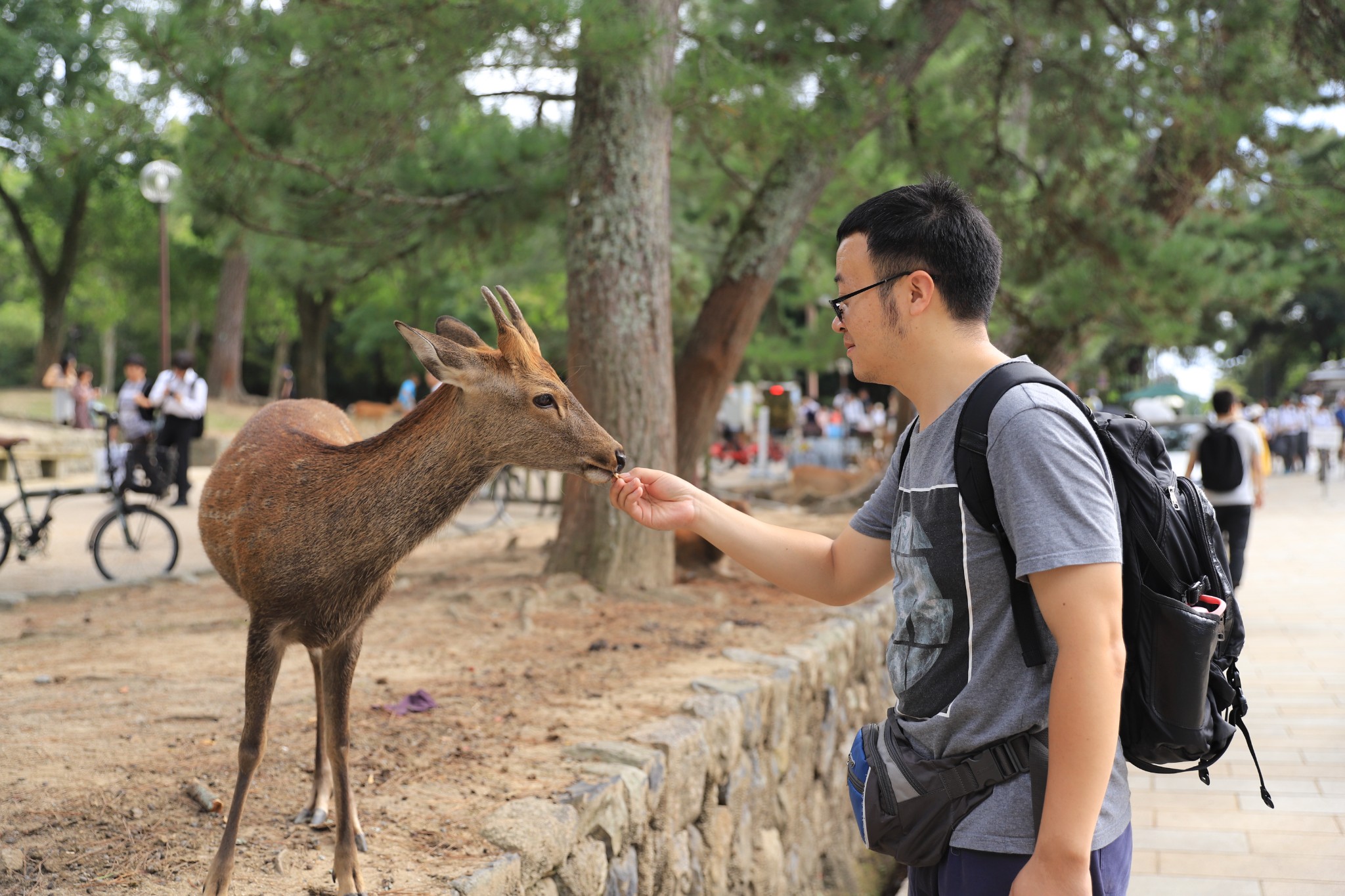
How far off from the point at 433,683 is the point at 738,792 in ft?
4.69

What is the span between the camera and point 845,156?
806cm

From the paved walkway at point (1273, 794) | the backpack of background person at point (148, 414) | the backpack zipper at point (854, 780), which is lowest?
the paved walkway at point (1273, 794)

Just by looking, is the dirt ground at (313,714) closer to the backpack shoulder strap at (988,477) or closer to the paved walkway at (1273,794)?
the backpack shoulder strap at (988,477)

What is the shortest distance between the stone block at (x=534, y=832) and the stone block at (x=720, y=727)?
1.07 meters

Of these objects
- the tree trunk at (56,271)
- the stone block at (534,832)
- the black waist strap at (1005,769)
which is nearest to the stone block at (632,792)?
the stone block at (534,832)

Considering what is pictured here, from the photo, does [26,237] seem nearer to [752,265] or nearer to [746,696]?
[752,265]

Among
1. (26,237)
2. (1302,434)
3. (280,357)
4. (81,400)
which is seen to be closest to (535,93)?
(81,400)

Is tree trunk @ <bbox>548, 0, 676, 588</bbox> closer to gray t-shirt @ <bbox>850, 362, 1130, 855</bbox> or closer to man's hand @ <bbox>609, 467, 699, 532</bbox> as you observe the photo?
man's hand @ <bbox>609, 467, 699, 532</bbox>

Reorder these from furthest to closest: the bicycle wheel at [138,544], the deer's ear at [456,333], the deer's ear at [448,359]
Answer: the bicycle wheel at [138,544], the deer's ear at [456,333], the deer's ear at [448,359]

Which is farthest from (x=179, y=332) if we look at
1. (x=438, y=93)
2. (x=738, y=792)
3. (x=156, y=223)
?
(x=738, y=792)

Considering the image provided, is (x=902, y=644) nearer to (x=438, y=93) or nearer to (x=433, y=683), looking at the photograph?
(x=433, y=683)

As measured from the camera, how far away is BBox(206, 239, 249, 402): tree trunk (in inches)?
920

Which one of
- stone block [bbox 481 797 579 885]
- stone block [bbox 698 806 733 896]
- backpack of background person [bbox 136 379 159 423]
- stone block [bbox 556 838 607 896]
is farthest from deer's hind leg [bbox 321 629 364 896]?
backpack of background person [bbox 136 379 159 423]

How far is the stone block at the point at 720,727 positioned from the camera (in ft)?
14.3
